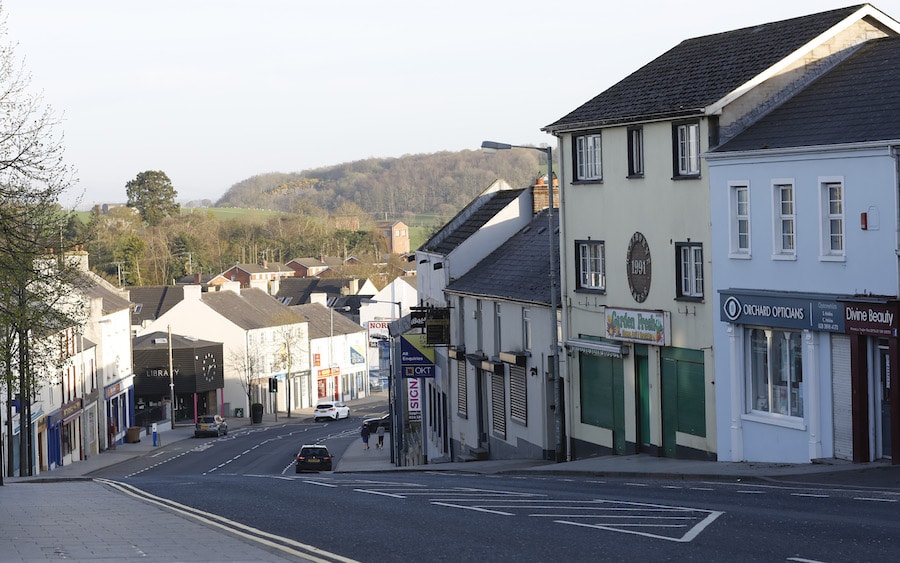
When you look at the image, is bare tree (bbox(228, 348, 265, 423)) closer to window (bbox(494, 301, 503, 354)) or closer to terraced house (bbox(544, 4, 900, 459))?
window (bbox(494, 301, 503, 354))

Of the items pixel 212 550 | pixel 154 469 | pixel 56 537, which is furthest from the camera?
pixel 154 469

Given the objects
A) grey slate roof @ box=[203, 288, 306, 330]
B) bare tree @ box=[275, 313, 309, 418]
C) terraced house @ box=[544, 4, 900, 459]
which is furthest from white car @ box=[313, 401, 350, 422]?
terraced house @ box=[544, 4, 900, 459]

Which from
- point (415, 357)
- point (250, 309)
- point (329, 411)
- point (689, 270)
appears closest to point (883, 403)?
point (689, 270)

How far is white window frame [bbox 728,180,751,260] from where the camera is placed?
88.8 feet

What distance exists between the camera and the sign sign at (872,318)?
2283cm

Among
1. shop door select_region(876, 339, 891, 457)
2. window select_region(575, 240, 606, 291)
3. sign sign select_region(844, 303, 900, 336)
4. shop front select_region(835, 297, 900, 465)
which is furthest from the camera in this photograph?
window select_region(575, 240, 606, 291)

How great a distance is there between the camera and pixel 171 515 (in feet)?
61.9

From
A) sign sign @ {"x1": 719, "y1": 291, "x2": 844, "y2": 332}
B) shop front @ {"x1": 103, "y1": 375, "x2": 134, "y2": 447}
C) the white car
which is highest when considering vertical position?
sign sign @ {"x1": 719, "y1": 291, "x2": 844, "y2": 332}

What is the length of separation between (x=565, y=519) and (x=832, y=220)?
35.3ft

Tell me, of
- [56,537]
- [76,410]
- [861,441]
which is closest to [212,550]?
[56,537]

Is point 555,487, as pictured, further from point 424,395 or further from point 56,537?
point 424,395

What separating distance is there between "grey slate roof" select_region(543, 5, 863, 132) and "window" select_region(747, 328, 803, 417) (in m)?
5.55

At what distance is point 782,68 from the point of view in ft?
93.1

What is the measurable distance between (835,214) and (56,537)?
53.3 feet
